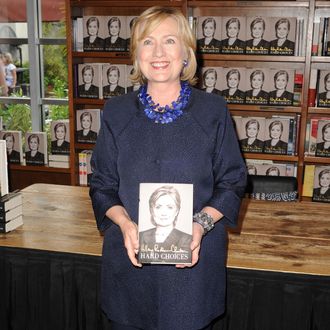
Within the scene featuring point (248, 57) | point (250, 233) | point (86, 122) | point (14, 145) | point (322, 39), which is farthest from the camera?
point (14, 145)

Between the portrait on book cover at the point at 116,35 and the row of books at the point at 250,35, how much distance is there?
603mm

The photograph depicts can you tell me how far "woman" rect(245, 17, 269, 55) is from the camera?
156 inches

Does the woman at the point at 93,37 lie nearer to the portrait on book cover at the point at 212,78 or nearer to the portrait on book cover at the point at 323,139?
the portrait on book cover at the point at 212,78

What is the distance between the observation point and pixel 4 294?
2.05 metres

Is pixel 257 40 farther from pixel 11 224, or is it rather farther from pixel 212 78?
pixel 11 224

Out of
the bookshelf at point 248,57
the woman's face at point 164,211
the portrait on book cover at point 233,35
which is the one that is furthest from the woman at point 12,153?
the woman's face at point 164,211

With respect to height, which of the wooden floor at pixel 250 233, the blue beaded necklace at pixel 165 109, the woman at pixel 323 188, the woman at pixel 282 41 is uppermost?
the woman at pixel 282 41

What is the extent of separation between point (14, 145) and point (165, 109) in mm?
3622

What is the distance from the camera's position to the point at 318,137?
161 inches

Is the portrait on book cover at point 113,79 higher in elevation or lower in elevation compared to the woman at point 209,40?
lower

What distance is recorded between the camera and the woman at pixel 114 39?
4234mm

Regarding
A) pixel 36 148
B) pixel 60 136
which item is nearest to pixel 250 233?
pixel 60 136

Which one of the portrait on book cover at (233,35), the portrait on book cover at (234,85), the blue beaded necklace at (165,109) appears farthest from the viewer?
the portrait on book cover at (234,85)

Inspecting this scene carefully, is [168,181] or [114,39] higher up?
[114,39]
